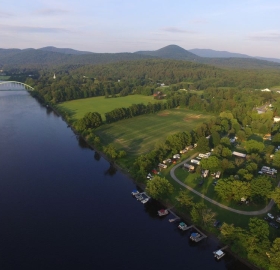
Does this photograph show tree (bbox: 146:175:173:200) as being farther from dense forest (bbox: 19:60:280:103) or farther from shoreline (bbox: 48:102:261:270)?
dense forest (bbox: 19:60:280:103)

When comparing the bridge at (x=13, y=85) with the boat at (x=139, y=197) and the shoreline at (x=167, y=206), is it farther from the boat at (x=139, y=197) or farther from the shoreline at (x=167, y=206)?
the boat at (x=139, y=197)

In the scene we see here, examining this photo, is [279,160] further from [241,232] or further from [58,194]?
[58,194]

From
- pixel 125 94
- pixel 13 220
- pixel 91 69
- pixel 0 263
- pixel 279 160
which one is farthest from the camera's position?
pixel 91 69

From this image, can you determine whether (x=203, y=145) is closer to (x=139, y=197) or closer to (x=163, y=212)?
(x=139, y=197)

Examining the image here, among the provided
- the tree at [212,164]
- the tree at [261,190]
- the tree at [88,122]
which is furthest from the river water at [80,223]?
the tree at [88,122]

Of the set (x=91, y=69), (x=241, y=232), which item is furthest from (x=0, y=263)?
(x=91, y=69)

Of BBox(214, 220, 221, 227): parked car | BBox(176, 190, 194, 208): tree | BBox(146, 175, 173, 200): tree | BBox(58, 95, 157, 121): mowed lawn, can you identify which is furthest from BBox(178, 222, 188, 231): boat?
BBox(58, 95, 157, 121): mowed lawn
